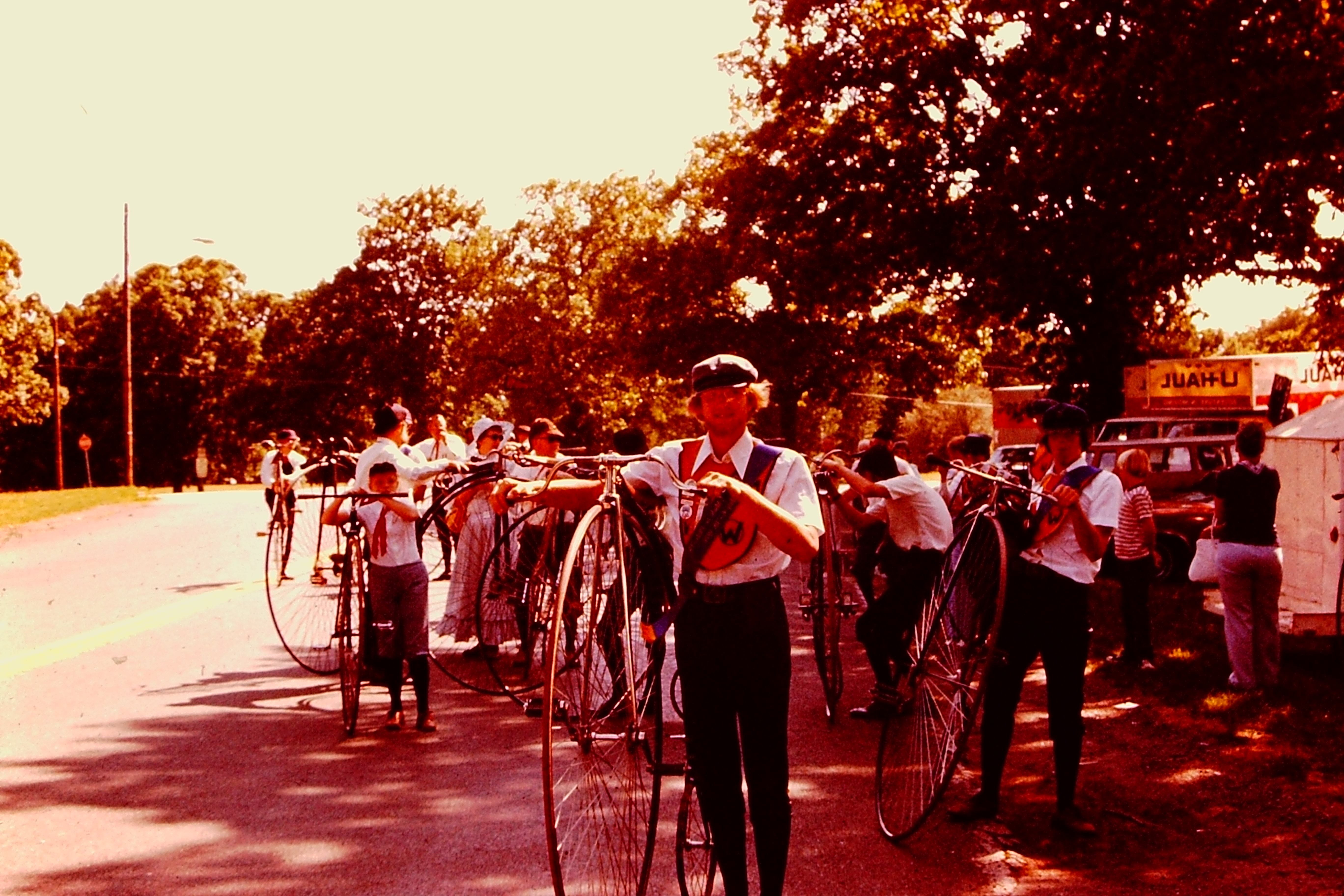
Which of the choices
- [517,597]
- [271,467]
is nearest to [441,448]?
[271,467]

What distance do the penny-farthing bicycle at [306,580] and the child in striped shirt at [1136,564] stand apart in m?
6.97

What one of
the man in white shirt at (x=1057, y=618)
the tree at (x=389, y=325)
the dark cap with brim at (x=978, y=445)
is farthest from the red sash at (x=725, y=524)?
the tree at (x=389, y=325)

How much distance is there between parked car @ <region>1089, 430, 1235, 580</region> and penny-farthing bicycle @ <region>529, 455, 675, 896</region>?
53.2ft

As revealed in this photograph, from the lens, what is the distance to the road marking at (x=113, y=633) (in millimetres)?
12570

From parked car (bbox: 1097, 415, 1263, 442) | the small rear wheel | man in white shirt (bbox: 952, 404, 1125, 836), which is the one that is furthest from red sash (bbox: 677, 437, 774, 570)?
parked car (bbox: 1097, 415, 1263, 442)

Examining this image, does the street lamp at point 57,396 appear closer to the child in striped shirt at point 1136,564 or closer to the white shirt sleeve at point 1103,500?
the child in striped shirt at point 1136,564

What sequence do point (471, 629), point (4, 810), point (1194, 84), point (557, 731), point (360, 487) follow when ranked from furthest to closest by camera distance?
1. point (1194, 84)
2. point (471, 629)
3. point (360, 487)
4. point (4, 810)
5. point (557, 731)

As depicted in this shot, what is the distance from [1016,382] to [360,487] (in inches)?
3648

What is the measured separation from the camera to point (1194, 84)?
1927cm

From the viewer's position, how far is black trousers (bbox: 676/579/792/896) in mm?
5293

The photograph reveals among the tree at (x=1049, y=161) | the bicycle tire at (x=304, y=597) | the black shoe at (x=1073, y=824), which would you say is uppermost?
the tree at (x=1049, y=161)

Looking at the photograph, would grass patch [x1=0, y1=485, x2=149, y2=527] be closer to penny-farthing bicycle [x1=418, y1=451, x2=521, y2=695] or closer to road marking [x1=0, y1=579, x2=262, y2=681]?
road marking [x1=0, y1=579, x2=262, y2=681]

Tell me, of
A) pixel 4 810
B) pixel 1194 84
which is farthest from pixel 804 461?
pixel 1194 84

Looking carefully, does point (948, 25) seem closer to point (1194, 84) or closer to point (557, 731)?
point (1194, 84)
